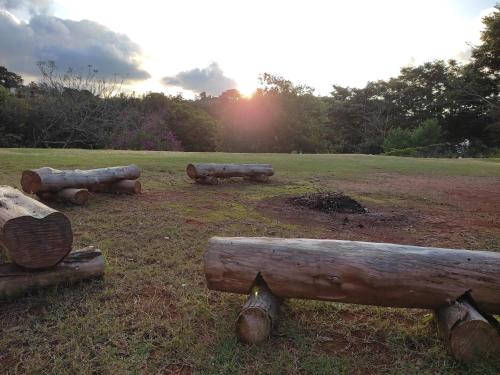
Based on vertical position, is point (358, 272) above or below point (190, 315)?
above

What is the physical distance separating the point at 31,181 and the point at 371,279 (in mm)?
6031

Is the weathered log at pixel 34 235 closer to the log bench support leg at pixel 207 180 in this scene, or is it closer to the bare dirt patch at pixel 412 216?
the bare dirt patch at pixel 412 216

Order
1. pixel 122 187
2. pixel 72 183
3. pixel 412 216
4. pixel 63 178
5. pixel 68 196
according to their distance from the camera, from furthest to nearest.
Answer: pixel 122 187 → pixel 412 216 → pixel 72 183 → pixel 63 178 → pixel 68 196

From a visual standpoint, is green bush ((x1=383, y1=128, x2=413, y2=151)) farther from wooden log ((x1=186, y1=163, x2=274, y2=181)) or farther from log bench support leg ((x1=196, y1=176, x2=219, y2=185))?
log bench support leg ((x1=196, y1=176, x2=219, y2=185))

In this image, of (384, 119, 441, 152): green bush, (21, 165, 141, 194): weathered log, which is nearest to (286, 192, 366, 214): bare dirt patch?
(21, 165, 141, 194): weathered log

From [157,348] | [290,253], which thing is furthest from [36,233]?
[290,253]

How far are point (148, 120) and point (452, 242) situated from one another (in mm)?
26203

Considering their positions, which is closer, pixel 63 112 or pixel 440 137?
pixel 63 112

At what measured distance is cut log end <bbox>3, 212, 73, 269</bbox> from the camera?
10.3 ft

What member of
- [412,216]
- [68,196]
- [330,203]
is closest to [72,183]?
[68,196]

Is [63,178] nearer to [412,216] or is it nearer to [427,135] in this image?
[412,216]

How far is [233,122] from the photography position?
100 ft

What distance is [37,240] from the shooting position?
10.6 feet

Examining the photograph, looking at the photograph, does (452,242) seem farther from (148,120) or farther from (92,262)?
(148,120)
